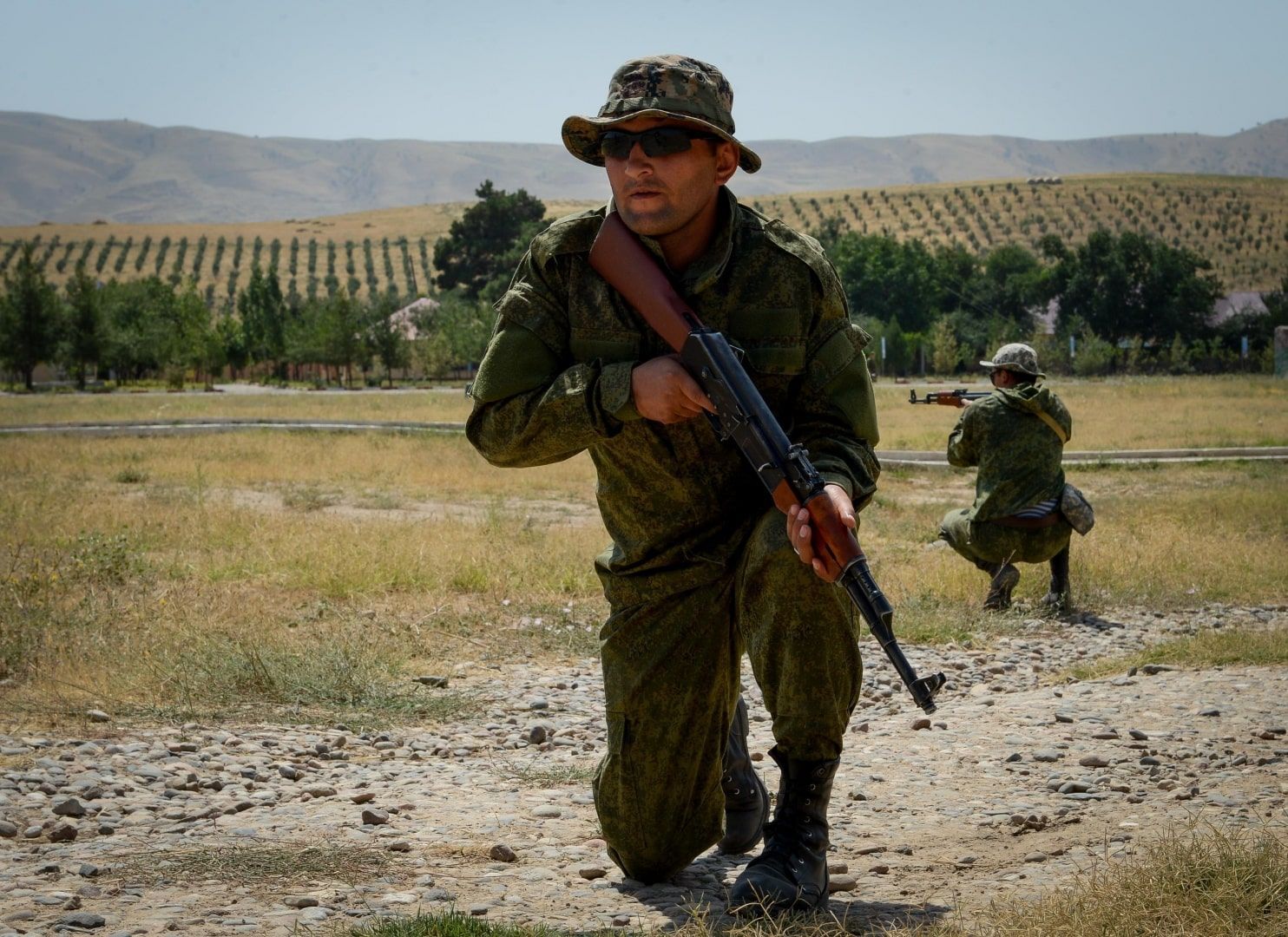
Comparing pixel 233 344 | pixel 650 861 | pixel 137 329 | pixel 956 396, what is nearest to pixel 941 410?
pixel 956 396

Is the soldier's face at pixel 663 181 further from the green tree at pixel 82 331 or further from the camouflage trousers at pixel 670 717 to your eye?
the green tree at pixel 82 331

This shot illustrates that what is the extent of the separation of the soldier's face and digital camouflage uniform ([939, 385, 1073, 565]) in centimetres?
565

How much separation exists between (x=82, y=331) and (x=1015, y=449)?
62848 millimetres

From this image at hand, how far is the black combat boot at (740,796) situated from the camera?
4289 mm

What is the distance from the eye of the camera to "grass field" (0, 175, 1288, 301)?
10056 centimetres

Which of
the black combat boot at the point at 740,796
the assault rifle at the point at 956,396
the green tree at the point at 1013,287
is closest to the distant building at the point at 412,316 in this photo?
the green tree at the point at 1013,287

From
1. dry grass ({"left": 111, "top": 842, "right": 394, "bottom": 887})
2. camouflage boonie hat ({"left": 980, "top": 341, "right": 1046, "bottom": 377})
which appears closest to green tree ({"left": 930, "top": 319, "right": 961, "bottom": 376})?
camouflage boonie hat ({"left": 980, "top": 341, "right": 1046, "bottom": 377})

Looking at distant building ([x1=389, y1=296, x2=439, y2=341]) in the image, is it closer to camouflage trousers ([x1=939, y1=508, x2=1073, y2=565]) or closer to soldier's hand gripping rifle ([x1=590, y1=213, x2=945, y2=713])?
camouflage trousers ([x1=939, y1=508, x2=1073, y2=565])

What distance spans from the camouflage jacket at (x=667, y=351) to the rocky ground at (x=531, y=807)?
987 millimetres

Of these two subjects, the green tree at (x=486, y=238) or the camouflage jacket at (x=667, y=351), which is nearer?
the camouflage jacket at (x=667, y=351)

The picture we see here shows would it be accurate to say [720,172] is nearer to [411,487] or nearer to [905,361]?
[411,487]

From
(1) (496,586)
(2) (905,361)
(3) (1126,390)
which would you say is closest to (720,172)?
(1) (496,586)

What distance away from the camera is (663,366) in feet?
11.9

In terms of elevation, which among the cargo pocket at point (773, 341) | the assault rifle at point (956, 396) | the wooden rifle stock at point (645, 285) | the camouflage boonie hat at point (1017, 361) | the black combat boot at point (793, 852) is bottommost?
the black combat boot at point (793, 852)
